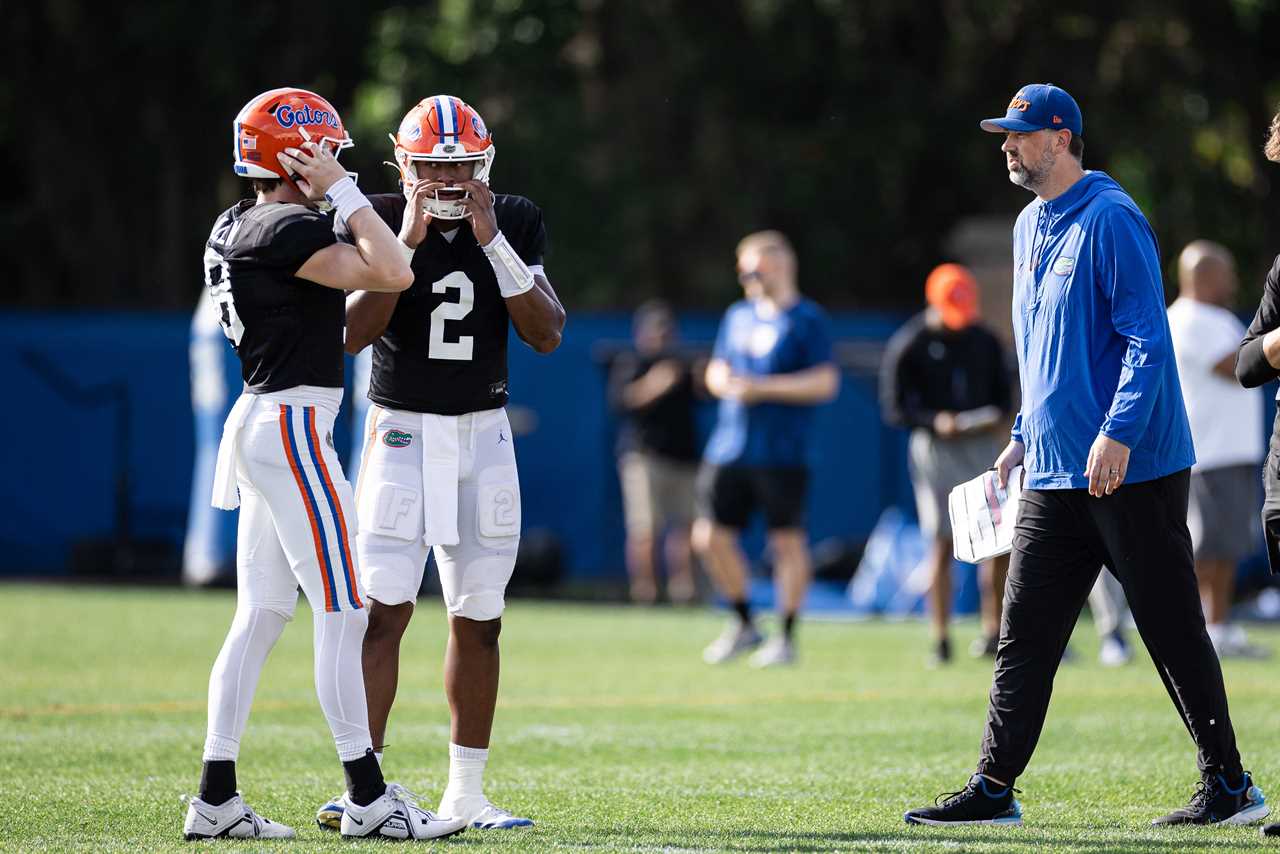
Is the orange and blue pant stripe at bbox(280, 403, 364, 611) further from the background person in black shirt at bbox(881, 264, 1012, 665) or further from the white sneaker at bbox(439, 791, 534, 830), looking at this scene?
the background person in black shirt at bbox(881, 264, 1012, 665)

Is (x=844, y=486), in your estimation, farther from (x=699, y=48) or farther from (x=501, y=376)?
(x=501, y=376)

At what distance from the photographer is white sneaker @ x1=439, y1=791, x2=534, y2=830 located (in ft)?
19.8

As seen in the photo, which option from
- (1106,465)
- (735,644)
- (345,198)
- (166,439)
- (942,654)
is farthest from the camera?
(166,439)

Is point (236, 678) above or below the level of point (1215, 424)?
below

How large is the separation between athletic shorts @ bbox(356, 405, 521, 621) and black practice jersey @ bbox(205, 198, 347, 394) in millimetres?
388

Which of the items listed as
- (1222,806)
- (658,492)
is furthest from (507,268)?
(658,492)

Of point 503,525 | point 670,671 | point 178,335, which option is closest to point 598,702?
point 670,671

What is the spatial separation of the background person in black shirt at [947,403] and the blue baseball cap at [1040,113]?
18.3 ft

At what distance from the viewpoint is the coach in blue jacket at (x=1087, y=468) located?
19.3ft

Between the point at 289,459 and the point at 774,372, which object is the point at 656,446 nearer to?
the point at 774,372

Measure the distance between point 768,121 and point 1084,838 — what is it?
1957 cm

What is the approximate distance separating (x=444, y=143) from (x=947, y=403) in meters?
6.48

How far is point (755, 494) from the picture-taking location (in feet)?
39.6

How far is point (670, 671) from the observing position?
11.2 meters
